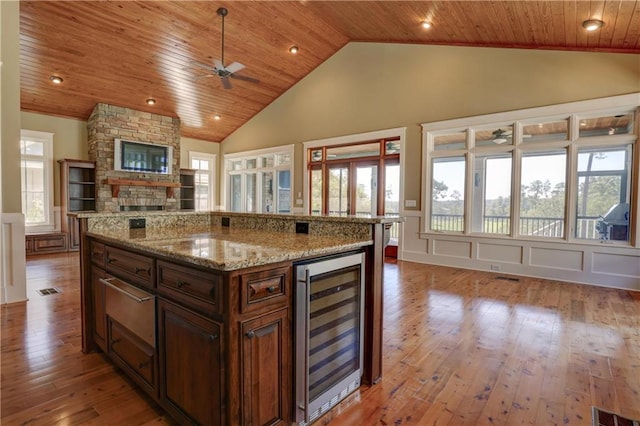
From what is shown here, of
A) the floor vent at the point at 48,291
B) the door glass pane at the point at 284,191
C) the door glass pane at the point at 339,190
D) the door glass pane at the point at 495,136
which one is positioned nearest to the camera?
the floor vent at the point at 48,291

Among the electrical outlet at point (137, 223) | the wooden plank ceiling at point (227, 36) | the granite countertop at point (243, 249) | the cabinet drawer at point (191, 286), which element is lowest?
the cabinet drawer at point (191, 286)

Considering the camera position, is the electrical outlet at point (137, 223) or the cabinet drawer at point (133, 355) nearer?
the cabinet drawer at point (133, 355)

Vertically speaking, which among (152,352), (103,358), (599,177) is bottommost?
(103,358)

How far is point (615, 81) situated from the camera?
4375mm

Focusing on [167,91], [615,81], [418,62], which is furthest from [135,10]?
[615,81]

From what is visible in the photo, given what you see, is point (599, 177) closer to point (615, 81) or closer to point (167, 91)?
point (615, 81)

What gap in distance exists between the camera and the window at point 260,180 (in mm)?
8398

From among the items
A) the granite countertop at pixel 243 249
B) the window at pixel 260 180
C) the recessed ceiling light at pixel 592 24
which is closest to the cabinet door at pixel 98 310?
the granite countertop at pixel 243 249

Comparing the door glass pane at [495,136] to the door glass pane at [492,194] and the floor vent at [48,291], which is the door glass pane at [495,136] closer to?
the door glass pane at [492,194]

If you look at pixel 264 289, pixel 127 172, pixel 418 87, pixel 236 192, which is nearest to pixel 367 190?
pixel 418 87

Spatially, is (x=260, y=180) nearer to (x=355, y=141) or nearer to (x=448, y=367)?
(x=355, y=141)

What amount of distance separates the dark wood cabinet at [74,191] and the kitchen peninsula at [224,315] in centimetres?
599

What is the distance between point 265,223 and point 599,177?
4.93 metres

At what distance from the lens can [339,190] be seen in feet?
24.4
